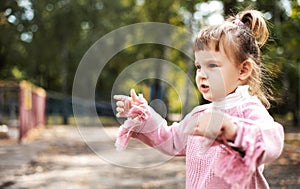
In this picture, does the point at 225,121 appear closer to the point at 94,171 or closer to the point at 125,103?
the point at 125,103

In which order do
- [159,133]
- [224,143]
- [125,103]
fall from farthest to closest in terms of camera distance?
[159,133]
[125,103]
[224,143]

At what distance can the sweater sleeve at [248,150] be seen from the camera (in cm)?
154

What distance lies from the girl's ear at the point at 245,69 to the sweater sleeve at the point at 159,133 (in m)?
0.26

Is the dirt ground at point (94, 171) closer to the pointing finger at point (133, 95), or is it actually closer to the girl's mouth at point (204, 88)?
Answer: the pointing finger at point (133, 95)

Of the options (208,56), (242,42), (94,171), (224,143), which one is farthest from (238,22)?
(94,171)

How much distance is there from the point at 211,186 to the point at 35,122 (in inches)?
626

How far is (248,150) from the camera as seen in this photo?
1544 mm

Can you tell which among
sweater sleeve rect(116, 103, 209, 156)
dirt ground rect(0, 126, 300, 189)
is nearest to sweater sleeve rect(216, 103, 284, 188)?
sweater sleeve rect(116, 103, 209, 156)

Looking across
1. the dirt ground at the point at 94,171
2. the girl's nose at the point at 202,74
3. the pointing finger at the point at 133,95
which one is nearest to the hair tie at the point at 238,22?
the girl's nose at the point at 202,74

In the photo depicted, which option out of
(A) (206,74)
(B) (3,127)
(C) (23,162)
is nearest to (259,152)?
(A) (206,74)

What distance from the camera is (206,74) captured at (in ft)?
6.10

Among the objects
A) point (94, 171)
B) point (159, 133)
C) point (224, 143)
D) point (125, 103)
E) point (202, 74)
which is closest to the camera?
point (224, 143)

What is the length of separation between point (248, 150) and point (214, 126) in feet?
0.57

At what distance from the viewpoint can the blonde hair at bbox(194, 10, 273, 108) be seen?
1958 mm
